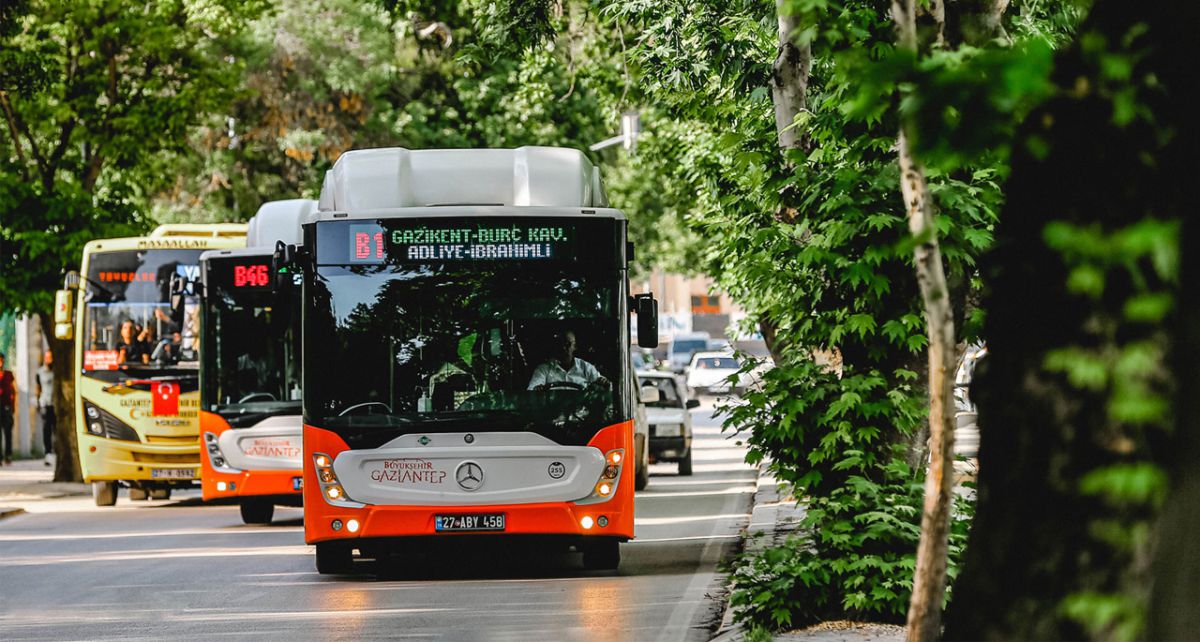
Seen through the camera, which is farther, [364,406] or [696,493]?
[696,493]

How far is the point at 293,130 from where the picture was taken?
Answer: 3666 centimetres

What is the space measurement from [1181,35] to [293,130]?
1310 inches

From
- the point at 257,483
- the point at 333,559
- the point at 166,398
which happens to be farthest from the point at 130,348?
the point at 333,559

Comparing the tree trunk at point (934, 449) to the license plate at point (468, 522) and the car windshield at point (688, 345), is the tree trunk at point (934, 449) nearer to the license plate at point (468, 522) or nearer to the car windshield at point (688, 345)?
the license plate at point (468, 522)

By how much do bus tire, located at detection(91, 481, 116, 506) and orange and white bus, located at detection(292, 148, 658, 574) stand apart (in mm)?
11179

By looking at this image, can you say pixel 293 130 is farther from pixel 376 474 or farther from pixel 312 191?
pixel 376 474

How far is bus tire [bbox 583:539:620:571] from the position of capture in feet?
47.2

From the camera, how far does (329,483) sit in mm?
13664

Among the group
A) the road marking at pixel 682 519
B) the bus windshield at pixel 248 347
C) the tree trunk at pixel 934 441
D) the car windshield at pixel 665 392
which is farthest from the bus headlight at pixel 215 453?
the tree trunk at pixel 934 441

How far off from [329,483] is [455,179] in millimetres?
2460

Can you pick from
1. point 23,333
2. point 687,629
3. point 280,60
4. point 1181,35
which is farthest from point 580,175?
point 23,333

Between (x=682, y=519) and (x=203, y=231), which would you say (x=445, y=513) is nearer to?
(x=682, y=519)

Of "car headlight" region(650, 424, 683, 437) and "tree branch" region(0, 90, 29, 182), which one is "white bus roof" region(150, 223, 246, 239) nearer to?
"tree branch" region(0, 90, 29, 182)

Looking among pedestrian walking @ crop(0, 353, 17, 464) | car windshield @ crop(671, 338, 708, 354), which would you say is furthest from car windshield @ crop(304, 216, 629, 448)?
car windshield @ crop(671, 338, 708, 354)
